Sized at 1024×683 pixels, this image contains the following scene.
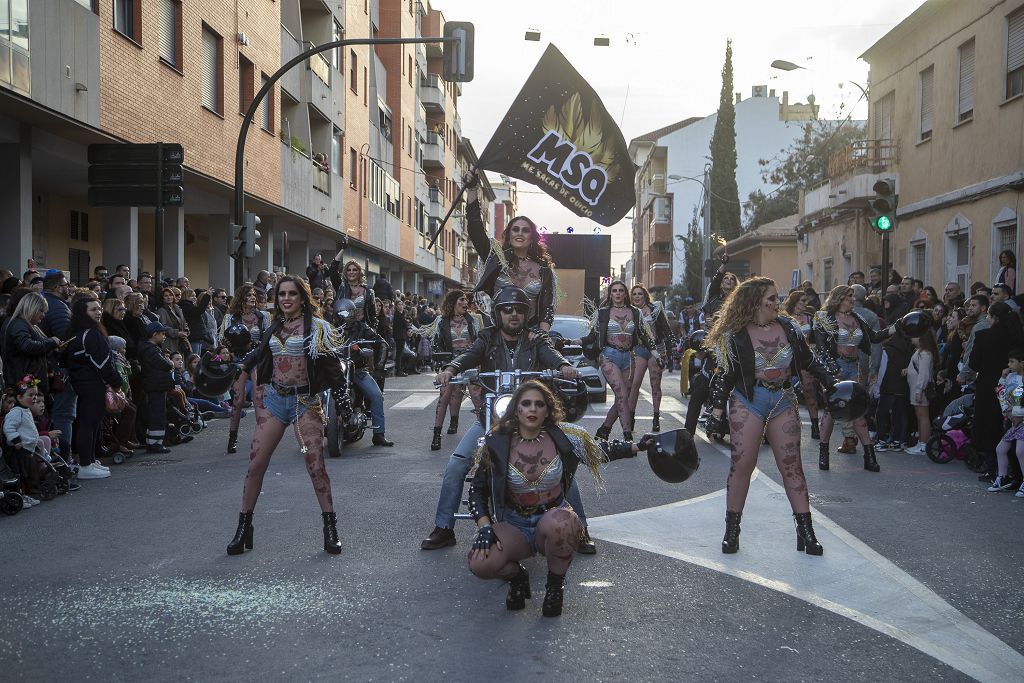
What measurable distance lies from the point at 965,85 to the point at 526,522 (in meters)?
19.0

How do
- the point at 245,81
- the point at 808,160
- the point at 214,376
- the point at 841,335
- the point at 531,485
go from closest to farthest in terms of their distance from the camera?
the point at 531,485 < the point at 214,376 < the point at 841,335 < the point at 245,81 < the point at 808,160

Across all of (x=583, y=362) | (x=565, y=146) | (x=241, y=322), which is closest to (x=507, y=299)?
(x=565, y=146)

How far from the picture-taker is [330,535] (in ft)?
22.2

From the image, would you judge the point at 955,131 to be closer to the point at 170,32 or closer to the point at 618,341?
the point at 618,341

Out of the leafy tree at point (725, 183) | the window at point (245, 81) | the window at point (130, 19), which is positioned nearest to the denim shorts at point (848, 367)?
the window at point (130, 19)

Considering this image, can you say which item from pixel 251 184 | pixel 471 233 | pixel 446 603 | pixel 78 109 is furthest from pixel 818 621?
pixel 251 184

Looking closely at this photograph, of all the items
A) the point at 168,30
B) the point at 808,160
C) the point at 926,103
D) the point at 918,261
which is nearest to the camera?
the point at 168,30

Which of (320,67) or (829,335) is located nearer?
(829,335)

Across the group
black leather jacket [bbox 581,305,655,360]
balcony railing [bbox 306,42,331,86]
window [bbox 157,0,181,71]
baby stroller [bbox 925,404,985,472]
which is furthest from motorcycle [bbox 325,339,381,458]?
balcony railing [bbox 306,42,331,86]

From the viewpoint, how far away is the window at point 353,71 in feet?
118

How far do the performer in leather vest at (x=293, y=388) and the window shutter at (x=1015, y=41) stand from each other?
15922 millimetres

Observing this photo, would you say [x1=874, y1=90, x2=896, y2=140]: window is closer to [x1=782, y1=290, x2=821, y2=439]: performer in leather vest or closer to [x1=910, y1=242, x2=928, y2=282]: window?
[x1=910, y1=242, x2=928, y2=282]: window

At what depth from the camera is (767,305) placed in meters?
6.88

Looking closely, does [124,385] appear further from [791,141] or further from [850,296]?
[791,141]
